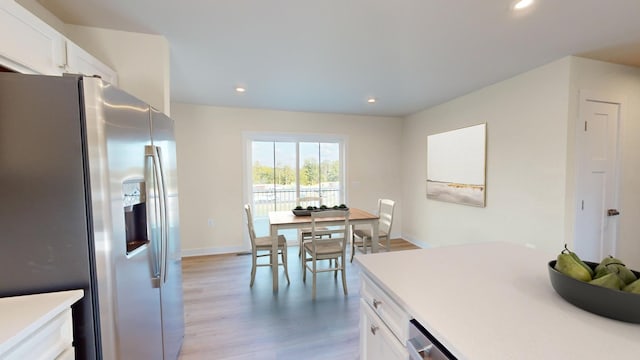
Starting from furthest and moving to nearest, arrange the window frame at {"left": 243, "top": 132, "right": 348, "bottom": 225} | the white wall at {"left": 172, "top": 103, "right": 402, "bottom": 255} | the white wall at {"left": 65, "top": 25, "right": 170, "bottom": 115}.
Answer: the window frame at {"left": 243, "top": 132, "right": 348, "bottom": 225} < the white wall at {"left": 172, "top": 103, "right": 402, "bottom": 255} < the white wall at {"left": 65, "top": 25, "right": 170, "bottom": 115}

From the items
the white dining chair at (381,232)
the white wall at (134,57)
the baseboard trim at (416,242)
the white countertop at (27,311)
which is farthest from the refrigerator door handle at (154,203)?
the baseboard trim at (416,242)

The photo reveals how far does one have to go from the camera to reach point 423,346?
836 millimetres

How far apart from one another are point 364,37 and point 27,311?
91.4 inches

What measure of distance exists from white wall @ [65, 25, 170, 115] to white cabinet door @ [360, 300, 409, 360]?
2.04 m

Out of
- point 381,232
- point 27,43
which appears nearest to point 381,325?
point 27,43

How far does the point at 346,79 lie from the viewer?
2.91 meters

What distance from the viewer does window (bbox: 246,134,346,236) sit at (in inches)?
175

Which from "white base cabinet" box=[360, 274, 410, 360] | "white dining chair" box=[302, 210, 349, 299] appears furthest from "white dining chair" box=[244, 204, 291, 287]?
"white base cabinet" box=[360, 274, 410, 360]

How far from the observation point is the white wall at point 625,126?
2416 mm

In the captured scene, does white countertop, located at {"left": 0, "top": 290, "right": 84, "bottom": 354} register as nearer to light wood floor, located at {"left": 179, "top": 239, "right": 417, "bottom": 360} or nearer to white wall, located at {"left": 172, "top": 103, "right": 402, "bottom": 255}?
light wood floor, located at {"left": 179, "top": 239, "right": 417, "bottom": 360}

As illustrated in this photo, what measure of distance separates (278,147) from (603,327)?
4205 millimetres

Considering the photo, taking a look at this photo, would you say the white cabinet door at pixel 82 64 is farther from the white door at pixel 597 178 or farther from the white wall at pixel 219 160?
the white door at pixel 597 178

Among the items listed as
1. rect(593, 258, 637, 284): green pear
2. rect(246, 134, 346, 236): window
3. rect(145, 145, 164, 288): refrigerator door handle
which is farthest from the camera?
rect(246, 134, 346, 236): window

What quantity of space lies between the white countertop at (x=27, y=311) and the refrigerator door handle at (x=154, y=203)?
43cm
